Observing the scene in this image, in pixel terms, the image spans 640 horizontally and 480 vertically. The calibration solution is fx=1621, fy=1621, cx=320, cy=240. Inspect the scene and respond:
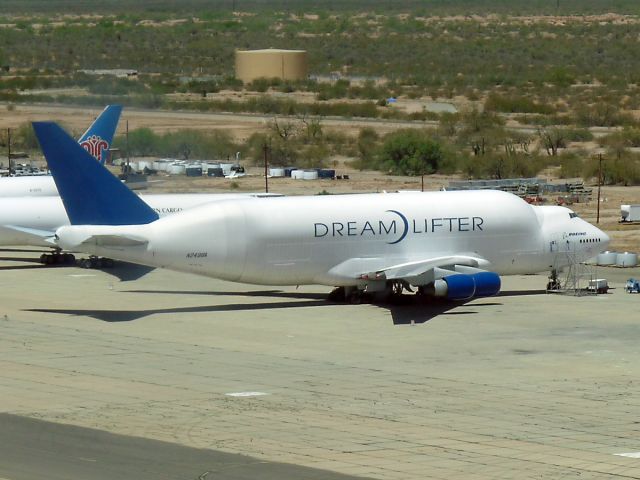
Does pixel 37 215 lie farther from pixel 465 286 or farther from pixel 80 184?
pixel 465 286

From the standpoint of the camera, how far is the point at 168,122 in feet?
466

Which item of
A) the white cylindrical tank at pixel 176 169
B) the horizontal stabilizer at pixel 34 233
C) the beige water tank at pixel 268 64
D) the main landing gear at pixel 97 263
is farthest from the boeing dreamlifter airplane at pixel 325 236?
the beige water tank at pixel 268 64

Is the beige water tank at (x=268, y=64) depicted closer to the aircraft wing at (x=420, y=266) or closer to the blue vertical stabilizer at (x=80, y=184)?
the aircraft wing at (x=420, y=266)

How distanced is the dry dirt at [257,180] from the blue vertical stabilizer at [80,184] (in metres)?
29.8

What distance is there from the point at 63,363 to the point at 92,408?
7.08 metres

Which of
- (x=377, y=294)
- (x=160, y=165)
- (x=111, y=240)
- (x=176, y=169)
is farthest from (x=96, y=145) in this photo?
(x=160, y=165)

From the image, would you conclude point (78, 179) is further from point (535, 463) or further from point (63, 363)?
point (535, 463)

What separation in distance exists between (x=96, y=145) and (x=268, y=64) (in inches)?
4092

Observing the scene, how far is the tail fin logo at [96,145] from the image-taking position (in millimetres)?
84375

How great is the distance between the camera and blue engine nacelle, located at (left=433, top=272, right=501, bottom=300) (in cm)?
5753

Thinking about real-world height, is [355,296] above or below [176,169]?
above

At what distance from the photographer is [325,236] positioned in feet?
193

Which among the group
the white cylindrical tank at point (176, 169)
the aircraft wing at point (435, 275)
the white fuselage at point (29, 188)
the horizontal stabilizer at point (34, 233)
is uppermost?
the white fuselage at point (29, 188)

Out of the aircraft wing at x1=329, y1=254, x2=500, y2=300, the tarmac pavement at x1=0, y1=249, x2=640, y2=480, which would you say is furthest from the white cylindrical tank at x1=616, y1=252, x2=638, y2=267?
the aircraft wing at x1=329, y1=254, x2=500, y2=300
